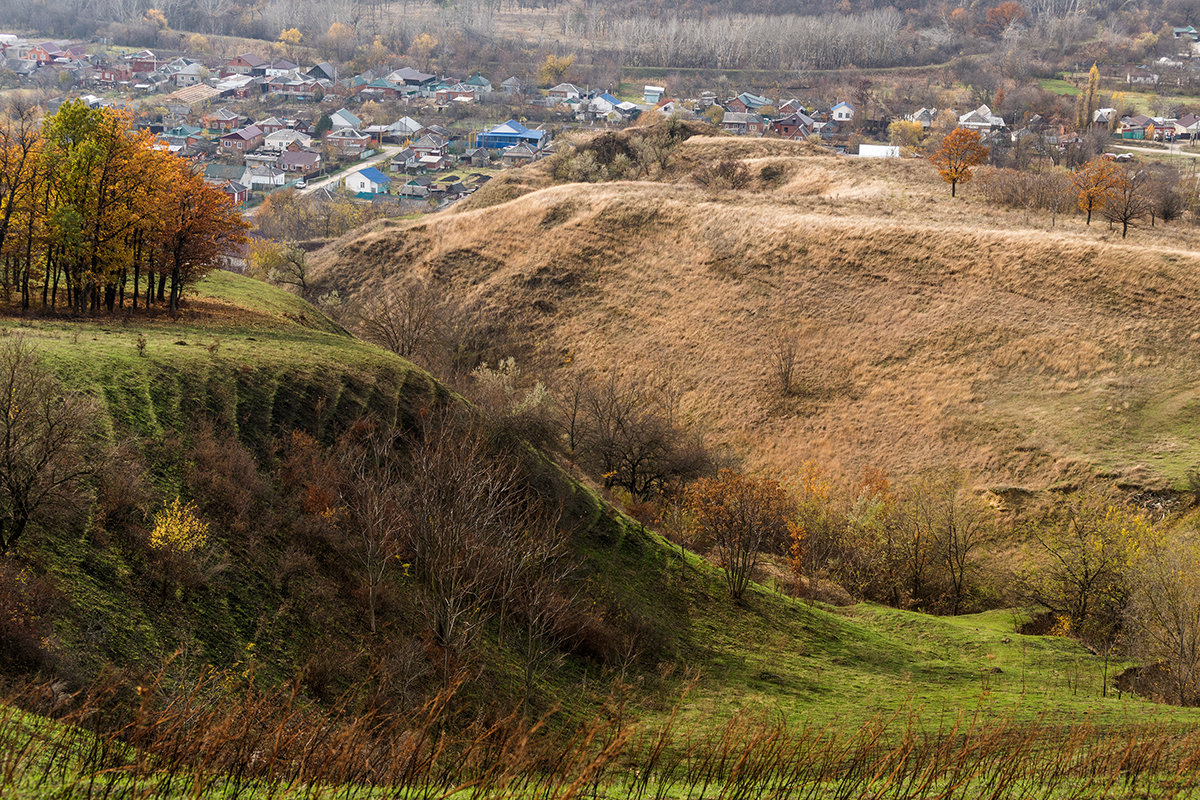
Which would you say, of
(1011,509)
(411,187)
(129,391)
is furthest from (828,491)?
(411,187)

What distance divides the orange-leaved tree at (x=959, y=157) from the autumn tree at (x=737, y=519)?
136 ft

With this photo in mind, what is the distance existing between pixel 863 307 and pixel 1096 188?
64.4 ft

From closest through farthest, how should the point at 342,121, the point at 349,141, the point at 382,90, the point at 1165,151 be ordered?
1. the point at 1165,151
2. the point at 349,141
3. the point at 342,121
4. the point at 382,90

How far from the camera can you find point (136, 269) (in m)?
34.6

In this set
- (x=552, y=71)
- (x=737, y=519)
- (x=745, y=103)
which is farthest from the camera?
(x=552, y=71)

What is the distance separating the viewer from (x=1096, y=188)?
57281 millimetres

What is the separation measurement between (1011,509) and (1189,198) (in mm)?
52422

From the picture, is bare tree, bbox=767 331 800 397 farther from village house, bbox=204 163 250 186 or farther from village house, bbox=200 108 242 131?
village house, bbox=200 108 242 131

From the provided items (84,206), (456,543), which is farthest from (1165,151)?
(456,543)

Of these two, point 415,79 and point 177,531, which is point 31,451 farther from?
point 415,79

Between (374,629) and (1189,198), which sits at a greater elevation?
(1189,198)

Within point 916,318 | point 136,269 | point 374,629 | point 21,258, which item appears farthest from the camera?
point 916,318

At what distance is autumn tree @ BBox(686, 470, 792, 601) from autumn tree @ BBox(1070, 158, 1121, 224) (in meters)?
36.0

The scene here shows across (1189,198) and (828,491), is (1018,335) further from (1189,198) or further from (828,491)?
(1189,198)
